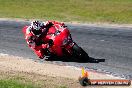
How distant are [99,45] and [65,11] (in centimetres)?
2163

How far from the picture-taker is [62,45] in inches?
667

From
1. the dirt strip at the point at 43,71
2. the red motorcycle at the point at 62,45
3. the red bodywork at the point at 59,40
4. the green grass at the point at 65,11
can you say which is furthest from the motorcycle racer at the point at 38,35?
the green grass at the point at 65,11

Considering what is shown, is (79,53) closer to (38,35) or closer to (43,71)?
(38,35)

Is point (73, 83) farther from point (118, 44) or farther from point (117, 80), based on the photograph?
point (118, 44)

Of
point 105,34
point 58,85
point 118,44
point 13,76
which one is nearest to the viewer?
point 58,85

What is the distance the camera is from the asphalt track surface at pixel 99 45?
16.0 meters

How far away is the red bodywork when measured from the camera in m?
17.0

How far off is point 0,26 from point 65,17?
318 inches

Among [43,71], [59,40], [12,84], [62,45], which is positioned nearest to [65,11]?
[59,40]

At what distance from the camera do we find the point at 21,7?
46.7 metres

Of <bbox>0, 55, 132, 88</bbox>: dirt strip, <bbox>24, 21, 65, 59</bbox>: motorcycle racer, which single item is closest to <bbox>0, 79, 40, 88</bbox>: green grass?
<bbox>0, 55, 132, 88</bbox>: dirt strip

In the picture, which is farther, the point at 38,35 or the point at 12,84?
the point at 38,35

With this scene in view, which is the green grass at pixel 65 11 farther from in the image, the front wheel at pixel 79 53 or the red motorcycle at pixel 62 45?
the front wheel at pixel 79 53

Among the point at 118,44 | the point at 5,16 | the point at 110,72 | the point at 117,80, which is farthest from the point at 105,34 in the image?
the point at 5,16
